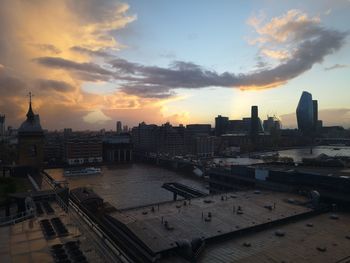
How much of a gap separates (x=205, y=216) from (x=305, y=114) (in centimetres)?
17936

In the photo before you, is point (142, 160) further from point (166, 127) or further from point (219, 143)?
point (219, 143)

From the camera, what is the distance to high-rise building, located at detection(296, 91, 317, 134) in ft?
611

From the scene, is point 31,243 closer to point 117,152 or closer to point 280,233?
point 280,233

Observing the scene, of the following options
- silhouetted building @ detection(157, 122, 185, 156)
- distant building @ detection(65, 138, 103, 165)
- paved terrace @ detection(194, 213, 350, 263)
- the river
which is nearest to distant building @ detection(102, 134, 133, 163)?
distant building @ detection(65, 138, 103, 165)

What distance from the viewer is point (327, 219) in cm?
2403

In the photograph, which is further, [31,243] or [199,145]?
[199,145]

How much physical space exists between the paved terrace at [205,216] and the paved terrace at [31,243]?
13.7 ft

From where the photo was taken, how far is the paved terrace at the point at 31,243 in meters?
13.5

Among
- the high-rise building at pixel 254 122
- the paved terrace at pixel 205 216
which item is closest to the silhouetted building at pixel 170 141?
the high-rise building at pixel 254 122

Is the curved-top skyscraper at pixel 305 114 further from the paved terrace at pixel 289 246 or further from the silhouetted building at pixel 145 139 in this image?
the paved terrace at pixel 289 246

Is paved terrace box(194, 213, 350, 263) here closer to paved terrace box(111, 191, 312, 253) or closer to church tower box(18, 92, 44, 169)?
paved terrace box(111, 191, 312, 253)

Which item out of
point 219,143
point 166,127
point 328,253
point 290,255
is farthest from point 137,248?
point 219,143

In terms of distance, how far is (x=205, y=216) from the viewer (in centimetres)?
2344

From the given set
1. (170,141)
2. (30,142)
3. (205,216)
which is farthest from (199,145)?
(205,216)
